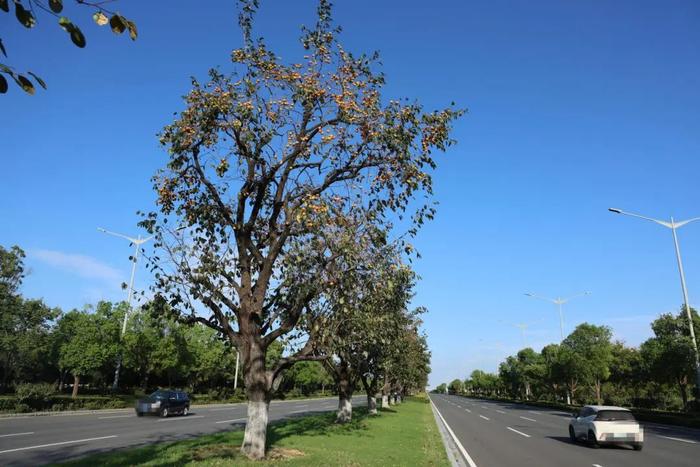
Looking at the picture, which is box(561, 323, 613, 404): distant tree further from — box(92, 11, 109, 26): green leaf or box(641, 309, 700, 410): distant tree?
box(92, 11, 109, 26): green leaf

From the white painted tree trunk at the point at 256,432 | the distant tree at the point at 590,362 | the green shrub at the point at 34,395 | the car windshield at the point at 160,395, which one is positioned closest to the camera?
the white painted tree trunk at the point at 256,432

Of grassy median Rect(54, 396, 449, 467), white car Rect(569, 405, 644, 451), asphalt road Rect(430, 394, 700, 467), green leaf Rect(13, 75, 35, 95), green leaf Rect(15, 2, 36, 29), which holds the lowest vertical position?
asphalt road Rect(430, 394, 700, 467)

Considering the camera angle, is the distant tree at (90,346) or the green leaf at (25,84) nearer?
the green leaf at (25,84)

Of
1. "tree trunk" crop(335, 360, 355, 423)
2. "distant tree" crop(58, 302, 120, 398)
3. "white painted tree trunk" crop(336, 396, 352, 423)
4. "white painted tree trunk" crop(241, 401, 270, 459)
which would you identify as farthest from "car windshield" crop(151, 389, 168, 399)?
"white painted tree trunk" crop(241, 401, 270, 459)

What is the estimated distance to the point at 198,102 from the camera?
1288 centimetres

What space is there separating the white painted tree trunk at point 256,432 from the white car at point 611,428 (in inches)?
494

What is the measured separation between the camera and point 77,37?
9.68 ft

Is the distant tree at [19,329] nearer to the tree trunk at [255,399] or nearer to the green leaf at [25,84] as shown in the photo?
the tree trunk at [255,399]

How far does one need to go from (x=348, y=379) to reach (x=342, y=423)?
2160 mm

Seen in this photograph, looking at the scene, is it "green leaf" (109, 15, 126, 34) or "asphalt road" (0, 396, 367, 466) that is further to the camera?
"asphalt road" (0, 396, 367, 466)

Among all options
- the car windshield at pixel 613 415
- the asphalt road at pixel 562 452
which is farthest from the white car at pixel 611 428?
the asphalt road at pixel 562 452

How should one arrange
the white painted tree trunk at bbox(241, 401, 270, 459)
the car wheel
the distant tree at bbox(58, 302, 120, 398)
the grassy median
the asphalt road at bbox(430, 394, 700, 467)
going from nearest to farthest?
the grassy median < the white painted tree trunk at bbox(241, 401, 270, 459) < the asphalt road at bbox(430, 394, 700, 467) < the car wheel < the distant tree at bbox(58, 302, 120, 398)

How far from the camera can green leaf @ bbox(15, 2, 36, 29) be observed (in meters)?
2.98

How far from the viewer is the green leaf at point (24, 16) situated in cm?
298
